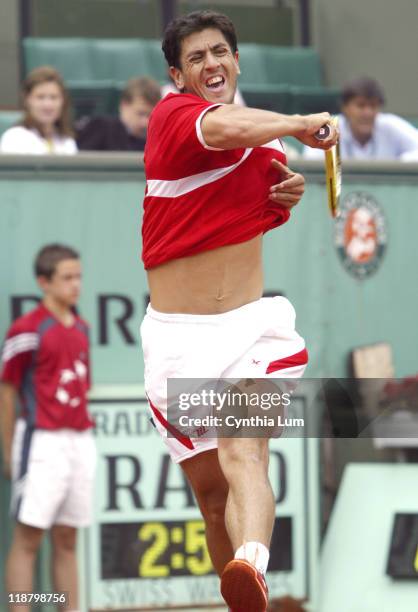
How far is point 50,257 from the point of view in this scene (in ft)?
22.8

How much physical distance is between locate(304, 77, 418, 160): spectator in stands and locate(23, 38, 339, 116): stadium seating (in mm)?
3123

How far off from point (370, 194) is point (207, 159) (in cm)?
305

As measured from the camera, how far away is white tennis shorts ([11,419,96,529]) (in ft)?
22.4

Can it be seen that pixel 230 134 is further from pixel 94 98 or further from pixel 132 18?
pixel 132 18

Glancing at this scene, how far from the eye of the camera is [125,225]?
7168 mm

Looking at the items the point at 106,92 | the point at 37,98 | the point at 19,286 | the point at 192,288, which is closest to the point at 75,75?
the point at 106,92

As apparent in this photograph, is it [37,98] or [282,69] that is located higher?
[282,69]

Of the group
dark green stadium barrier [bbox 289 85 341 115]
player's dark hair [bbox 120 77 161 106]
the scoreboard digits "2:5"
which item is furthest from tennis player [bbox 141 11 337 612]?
dark green stadium barrier [bbox 289 85 341 115]

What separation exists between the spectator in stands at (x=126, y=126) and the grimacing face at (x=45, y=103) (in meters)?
0.33

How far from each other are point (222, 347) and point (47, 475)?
2.43m

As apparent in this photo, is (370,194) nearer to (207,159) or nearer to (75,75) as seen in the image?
(207,159)

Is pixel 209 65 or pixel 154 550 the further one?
pixel 154 550

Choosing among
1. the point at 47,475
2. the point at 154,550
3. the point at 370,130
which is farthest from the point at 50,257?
the point at 370,130

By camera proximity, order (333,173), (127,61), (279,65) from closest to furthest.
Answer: (333,173) < (127,61) < (279,65)
